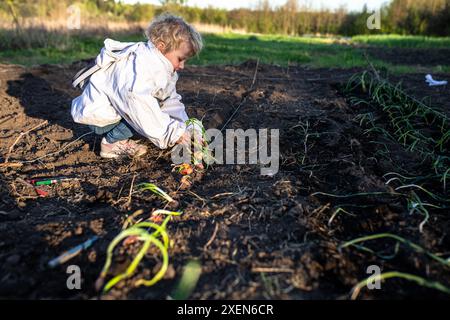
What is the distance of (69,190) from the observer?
2.34 meters

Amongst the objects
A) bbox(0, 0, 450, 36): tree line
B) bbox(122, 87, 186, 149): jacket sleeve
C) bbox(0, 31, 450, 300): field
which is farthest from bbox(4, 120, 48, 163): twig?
bbox(0, 0, 450, 36): tree line

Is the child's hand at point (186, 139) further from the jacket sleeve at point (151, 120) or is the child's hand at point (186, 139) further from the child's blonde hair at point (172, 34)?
the child's blonde hair at point (172, 34)

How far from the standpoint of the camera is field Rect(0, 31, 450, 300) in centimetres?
144

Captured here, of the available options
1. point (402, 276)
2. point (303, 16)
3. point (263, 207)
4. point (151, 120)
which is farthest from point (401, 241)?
point (303, 16)

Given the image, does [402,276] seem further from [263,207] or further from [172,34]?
[172,34]

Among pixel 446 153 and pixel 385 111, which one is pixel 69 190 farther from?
pixel 385 111

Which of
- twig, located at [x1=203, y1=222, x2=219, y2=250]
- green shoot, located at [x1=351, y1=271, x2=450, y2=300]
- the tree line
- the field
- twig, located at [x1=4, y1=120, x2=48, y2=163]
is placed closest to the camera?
green shoot, located at [x1=351, y1=271, x2=450, y2=300]

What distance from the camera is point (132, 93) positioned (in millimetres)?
2418

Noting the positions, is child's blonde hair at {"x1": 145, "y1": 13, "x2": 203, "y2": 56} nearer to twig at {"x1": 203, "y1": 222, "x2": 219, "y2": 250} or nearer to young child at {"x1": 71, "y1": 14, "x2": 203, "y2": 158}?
young child at {"x1": 71, "y1": 14, "x2": 203, "y2": 158}

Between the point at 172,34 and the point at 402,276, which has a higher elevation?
the point at 172,34

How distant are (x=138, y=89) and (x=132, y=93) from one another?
0.05 meters

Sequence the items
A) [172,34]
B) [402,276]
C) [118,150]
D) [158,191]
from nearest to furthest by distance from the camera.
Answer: [402,276] < [158,191] < [172,34] < [118,150]

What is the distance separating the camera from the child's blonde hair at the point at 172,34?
103 inches

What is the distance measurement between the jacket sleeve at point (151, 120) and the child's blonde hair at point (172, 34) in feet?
1.45
